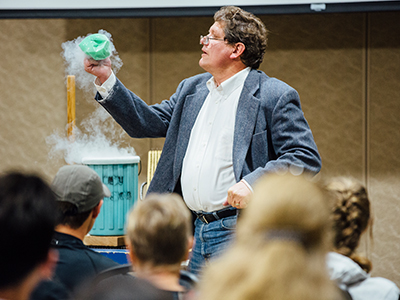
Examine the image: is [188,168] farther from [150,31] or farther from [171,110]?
[150,31]

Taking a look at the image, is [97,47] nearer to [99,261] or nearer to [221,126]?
[221,126]

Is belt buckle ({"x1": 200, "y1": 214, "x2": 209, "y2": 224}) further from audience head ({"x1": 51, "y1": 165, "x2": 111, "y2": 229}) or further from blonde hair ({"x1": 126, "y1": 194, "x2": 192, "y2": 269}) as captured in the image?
blonde hair ({"x1": 126, "y1": 194, "x2": 192, "y2": 269})

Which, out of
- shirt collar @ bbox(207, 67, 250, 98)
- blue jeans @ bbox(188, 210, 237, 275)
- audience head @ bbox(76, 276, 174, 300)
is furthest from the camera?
shirt collar @ bbox(207, 67, 250, 98)

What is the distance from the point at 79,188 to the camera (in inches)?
61.7

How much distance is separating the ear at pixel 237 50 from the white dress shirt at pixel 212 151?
0.24ft

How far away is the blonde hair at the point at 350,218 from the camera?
4.36 ft

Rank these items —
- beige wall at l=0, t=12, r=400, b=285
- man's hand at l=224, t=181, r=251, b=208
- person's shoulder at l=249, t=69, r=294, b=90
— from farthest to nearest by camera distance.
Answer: beige wall at l=0, t=12, r=400, b=285
person's shoulder at l=249, t=69, r=294, b=90
man's hand at l=224, t=181, r=251, b=208

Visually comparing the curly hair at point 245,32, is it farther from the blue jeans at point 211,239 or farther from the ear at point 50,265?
the ear at point 50,265

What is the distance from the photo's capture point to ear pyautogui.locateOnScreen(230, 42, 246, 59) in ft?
7.25

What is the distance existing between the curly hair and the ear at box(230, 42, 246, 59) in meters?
0.02

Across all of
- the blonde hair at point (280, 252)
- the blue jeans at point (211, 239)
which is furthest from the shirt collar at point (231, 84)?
the blonde hair at point (280, 252)

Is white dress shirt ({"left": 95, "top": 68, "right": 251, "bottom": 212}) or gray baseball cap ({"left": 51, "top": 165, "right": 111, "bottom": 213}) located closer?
gray baseball cap ({"left": 51, "top": 165, "right": 111, "bottom": 213})

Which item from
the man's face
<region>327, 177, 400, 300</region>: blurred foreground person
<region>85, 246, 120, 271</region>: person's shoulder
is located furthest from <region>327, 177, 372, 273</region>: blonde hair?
the man's face

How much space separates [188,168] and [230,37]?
2.01 feet
